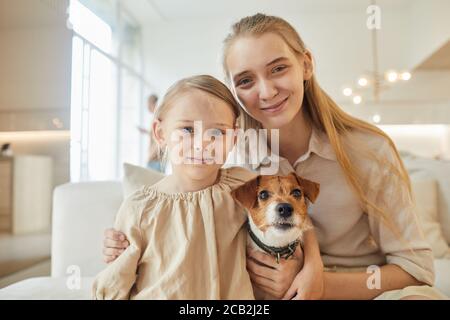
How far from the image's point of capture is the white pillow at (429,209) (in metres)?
0.67

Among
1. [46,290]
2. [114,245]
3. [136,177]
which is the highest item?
[136,177]

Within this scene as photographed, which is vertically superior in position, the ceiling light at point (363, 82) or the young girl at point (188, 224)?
the ceiling light at point (363, 82)

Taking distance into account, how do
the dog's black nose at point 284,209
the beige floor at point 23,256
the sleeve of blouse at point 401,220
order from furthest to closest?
1. the beige floor at point 23,256
2. the sleeve of blouse at point 401,220
3. the dog's black nose at point 284,209

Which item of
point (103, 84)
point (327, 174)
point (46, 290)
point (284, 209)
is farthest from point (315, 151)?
point (46, 290)

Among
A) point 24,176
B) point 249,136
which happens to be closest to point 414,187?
point 249,136

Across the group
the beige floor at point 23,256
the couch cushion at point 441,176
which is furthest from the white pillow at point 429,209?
the beige floor at point 23,256

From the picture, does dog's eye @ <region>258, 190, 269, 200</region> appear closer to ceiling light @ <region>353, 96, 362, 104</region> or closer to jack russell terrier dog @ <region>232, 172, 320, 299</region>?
jack russell terrier dog @ <region>232, 172, 320, 299</region>

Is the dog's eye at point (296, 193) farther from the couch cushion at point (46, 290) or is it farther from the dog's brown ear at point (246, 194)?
the couch cushion at point (46, 290)

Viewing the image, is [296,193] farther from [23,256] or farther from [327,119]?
[23,256]

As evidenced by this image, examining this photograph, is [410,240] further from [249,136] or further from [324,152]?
[249,136]

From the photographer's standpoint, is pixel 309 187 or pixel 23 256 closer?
pixel 309 187

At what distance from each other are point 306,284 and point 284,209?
15 centimetres

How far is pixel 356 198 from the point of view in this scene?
0.61m

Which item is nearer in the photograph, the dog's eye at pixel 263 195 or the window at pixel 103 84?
the dog's eye at pixel 263 195
